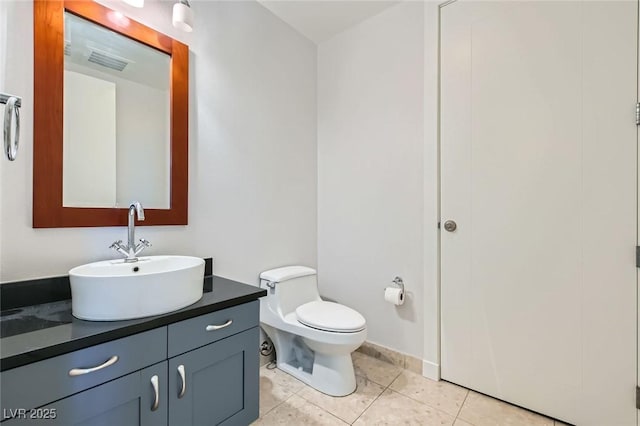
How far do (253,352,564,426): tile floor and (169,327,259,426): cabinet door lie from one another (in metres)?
0.22

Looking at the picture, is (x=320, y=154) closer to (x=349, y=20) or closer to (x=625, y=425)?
(x=349, y=20)

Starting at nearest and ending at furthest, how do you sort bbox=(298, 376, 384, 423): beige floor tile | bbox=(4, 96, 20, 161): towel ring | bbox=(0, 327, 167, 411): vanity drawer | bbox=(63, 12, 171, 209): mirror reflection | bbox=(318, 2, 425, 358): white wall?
1. bbox=(0, 327, 167, 411): vanity drawer
2. bbox=(4, 96, 20, 161): towel ring
3. bbox=(63, 12, 171, 209): mirror reflection
4. bbox=(298, 376, 384, 423): beige floor tile
5. bbox=(318, 2, 425, 358): white wall

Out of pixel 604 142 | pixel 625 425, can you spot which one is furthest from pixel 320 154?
pixel 625 425

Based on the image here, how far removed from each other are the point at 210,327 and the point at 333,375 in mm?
842

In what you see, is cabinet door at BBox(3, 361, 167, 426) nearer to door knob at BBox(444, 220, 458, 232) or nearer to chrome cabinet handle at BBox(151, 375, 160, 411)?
chrome cabinet handle at BBox(151, 375, 160, 411)

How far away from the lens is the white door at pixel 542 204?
127 cm

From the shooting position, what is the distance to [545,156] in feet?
4.68

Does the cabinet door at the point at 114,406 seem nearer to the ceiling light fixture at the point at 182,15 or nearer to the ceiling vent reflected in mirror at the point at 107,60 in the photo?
the ceiling vent reflected in mirror at the point at 107,60

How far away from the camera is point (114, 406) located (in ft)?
2.94

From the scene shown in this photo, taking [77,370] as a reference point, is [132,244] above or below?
above

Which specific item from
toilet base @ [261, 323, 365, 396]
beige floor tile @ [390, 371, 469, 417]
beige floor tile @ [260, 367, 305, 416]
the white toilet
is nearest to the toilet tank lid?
the white toilet

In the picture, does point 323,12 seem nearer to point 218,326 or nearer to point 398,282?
point 398,282

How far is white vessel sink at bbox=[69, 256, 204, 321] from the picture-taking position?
3.07 feet

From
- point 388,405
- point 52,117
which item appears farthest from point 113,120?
point 388,405
